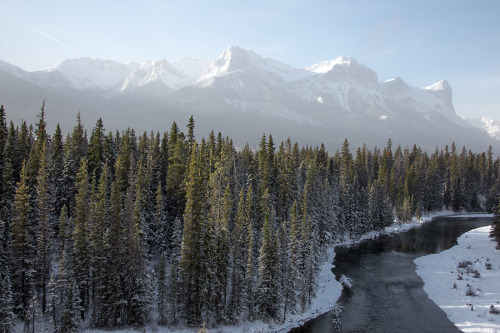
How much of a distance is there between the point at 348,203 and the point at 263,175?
2968cm

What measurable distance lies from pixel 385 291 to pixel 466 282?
13764mm

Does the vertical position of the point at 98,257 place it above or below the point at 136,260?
above

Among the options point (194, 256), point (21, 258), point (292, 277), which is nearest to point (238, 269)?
point (194, 256)

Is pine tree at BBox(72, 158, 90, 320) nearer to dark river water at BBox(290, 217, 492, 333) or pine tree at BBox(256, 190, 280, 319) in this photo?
pine tree at BBox(256, 190, 280, 319)

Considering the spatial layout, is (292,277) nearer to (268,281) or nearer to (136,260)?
(268,281)

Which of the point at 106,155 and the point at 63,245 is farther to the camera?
the point at 106,155

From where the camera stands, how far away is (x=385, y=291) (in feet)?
171

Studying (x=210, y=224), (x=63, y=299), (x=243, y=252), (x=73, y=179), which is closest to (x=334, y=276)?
(x=243, y=252)

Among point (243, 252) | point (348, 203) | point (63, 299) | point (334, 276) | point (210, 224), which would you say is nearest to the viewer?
point (63, 299)

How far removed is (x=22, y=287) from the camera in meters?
41.1

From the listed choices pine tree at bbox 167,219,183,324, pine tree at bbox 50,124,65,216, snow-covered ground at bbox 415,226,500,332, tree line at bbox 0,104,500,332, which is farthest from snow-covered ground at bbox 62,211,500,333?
pine tree at bbox 50,124,65,216

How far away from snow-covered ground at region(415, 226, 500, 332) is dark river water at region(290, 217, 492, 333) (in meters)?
1.67

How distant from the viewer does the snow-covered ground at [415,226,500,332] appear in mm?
41688

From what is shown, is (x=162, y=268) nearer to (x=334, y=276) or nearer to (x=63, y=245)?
(x=63, y=245)
